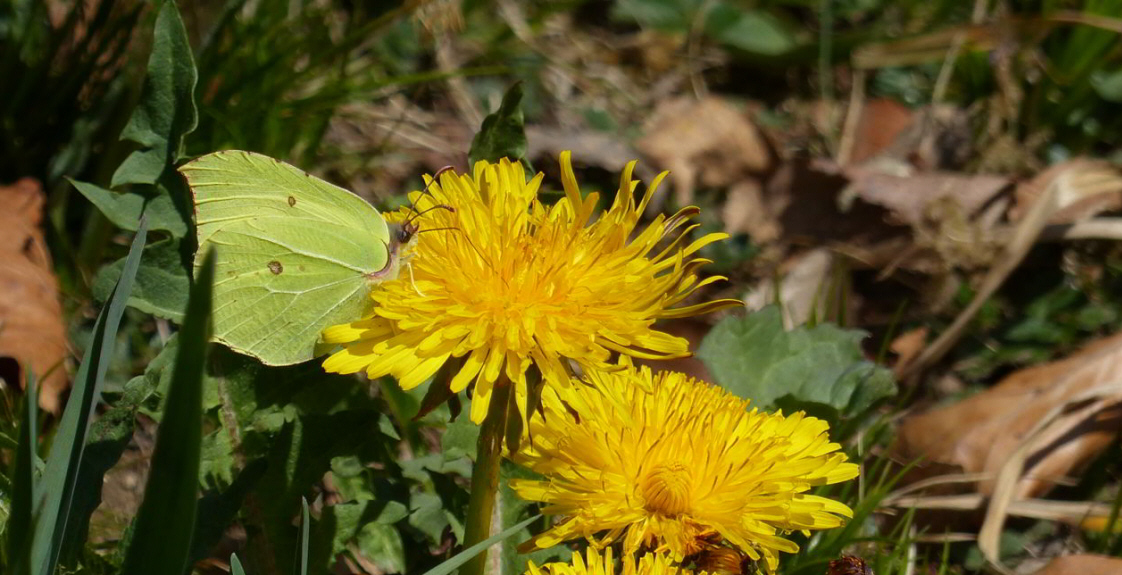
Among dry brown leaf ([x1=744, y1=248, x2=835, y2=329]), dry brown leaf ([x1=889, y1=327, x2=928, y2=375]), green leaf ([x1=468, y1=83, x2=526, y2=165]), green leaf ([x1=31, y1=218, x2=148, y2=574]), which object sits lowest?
green leaf ([x1=31, y1=218, x2=148, y2=574])

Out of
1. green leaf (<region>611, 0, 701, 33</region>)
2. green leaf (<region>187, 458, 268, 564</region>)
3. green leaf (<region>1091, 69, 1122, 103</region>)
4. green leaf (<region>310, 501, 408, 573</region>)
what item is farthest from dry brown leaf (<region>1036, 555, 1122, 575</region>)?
green leaf (<region>611, 0, 701, 33</region>)

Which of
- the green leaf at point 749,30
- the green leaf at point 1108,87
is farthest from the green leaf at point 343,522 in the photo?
the green leaf at point 1108,87

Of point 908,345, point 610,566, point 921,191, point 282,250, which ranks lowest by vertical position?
point 610,566

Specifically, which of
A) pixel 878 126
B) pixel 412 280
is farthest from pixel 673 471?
pixel 878 126

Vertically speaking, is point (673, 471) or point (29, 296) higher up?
point (29, 296)

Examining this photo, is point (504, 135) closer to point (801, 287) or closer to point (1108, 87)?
point (801, 287)

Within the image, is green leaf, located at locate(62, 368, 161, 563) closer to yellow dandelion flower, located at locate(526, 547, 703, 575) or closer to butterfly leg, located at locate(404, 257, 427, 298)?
butterfly leg, located at locate(404, 257, 427, 298)

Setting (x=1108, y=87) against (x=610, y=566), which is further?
(x=1108, y=87)
